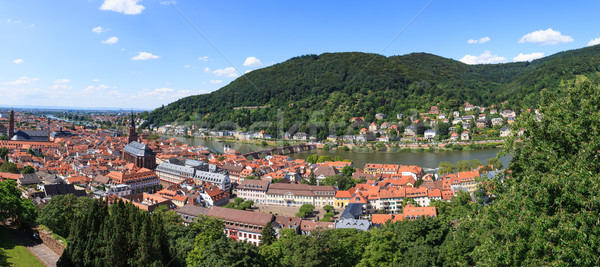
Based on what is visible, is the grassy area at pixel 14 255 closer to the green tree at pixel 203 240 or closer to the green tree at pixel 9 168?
the green tree at pixel 203 240

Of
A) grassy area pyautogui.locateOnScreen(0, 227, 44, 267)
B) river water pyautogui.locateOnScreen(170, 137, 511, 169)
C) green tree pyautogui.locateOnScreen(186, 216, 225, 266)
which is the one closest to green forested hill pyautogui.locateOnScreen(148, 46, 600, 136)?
river water pyautogui.locateOnScreen(170, 137, 511, 169)

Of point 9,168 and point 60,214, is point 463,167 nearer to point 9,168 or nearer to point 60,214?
point 60,214

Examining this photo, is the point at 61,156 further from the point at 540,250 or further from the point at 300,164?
the point at 540,250

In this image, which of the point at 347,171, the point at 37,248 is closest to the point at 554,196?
the point at 37,248

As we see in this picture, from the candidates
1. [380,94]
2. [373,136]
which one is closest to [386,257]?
[373,136]

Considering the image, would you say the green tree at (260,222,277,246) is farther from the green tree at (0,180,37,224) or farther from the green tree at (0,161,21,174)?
the green tree at (0,161,21,174)

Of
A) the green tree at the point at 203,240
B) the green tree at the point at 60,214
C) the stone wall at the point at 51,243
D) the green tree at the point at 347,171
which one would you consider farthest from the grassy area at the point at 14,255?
the green tree at the point at 347,171
